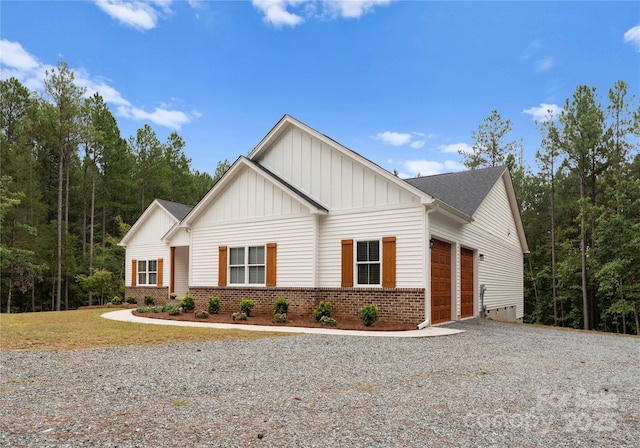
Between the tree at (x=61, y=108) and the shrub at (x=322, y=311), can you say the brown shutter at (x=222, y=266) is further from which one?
the tree at (x=61, y=108)

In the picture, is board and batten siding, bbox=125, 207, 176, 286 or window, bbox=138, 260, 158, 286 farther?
window, bbox=138, 260, 158, 286

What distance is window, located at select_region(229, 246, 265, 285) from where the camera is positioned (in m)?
15.0

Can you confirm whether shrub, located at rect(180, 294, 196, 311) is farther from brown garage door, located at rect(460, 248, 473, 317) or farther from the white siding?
brown garage door, located at rect(460, 248, 473, 317)

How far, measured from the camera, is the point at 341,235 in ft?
44.5

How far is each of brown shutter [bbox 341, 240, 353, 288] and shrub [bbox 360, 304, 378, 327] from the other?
47.8 inches

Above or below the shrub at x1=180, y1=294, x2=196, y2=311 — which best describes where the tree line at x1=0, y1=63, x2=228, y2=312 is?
above

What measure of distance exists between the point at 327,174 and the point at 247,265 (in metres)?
4.21

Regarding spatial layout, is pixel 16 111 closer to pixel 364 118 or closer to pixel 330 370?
pixel 364 118

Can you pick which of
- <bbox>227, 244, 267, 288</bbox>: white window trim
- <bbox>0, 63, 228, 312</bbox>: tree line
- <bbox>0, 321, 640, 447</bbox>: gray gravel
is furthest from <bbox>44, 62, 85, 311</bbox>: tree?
<bbox>0, 321, 640, 447</bbox>: gray gravel

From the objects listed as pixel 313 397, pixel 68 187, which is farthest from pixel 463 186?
pixel 68 187

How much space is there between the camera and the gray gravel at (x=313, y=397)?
144 inches

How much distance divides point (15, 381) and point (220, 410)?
9.81ft

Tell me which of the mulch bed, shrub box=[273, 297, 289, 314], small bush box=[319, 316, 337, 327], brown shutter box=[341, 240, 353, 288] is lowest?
the mulch bed

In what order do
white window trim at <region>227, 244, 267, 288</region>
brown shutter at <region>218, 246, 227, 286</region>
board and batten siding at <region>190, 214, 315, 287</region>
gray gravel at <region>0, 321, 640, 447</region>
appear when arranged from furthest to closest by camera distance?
brown shutter at <region>218, 246, 227, 286</region>
white window trim at <region>227, 244, 267, 288</region>
board and batten siding at <region>190, 214, 315, 287</region>
gray gravel at <region>0, 321, 640, 447</region>
